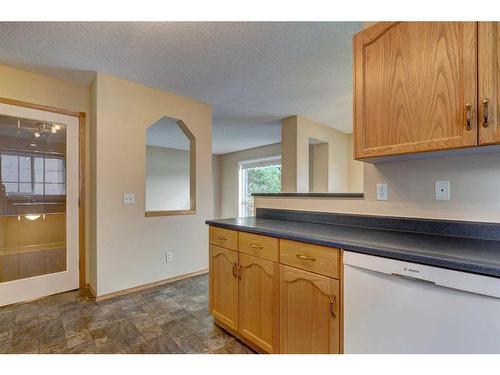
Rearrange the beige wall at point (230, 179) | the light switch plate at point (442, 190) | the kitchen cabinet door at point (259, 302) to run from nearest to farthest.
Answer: the light switch plate at point (442, 190) → the kitchen cabinet door at point (259, 302) → the beige wall at point (230, 179)

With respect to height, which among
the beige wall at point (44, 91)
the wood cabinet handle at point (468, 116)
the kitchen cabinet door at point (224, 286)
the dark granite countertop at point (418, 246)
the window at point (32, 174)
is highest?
the beige wall at point (44, 91)

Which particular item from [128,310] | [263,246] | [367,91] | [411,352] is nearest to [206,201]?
[128,310]

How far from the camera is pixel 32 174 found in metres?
2.59

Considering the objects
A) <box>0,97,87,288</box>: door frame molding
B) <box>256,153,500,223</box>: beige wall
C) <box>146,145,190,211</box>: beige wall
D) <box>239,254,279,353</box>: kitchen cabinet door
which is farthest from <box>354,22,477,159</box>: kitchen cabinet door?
<box>146,145,190,211</box>: beige wall

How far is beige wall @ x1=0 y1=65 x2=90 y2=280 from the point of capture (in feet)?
7.95

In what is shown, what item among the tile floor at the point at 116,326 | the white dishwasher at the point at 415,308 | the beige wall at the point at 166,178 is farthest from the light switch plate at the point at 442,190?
the beige wall at the point at 166,178

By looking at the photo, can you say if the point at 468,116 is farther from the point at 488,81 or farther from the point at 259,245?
the point at 259,245

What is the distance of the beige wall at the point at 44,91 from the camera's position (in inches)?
95.4

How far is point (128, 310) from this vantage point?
7.60 ft

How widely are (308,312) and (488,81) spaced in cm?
132

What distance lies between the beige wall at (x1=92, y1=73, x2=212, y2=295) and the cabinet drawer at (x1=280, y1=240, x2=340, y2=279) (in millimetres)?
1983

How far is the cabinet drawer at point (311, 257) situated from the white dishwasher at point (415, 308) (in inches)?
2.6

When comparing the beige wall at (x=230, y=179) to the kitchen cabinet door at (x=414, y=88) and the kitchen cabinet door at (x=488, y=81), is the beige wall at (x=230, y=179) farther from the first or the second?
the kitchen cabinet door at (x=488, y=81)

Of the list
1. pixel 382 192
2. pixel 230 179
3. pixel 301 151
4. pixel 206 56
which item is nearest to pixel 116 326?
pixel 382 192
